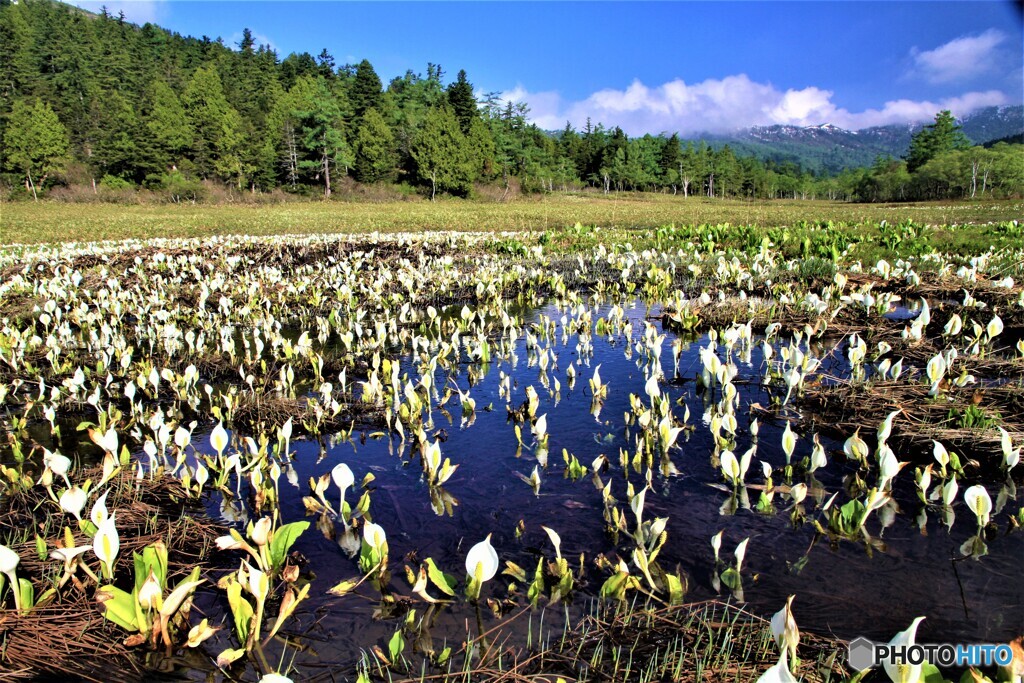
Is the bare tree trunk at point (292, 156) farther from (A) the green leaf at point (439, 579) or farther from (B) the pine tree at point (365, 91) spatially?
(A) the green leaf at point (439, 579)

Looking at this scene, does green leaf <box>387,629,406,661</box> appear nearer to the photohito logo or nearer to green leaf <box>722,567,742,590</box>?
green leaf <box>722,567,742,590</box>

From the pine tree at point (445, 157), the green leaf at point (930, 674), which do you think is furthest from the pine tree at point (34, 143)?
the green leaf at point (930, 674)

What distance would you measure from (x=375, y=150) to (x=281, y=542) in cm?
7017

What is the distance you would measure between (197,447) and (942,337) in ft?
23.2

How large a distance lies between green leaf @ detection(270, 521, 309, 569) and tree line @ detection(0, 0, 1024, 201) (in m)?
62.0

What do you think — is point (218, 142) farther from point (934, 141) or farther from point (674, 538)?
point (934, 141)

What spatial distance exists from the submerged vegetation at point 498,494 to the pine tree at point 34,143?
72.8m

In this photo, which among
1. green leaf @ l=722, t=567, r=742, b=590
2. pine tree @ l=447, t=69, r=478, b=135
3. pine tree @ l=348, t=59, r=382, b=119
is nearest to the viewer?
green leaf @ l=722, t=567, r=742, b=590

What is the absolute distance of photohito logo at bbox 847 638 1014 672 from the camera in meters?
2.00

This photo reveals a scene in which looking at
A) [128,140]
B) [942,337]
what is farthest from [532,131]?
[942,337]

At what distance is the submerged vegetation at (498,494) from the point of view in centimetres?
235

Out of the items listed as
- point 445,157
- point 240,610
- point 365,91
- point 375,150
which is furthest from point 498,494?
point 365,91

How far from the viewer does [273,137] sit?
7088cm

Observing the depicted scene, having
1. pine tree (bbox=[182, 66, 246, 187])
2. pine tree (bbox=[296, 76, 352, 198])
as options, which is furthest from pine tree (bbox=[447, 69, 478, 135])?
pine tree (bbox=[182, 66, 246, 187])
